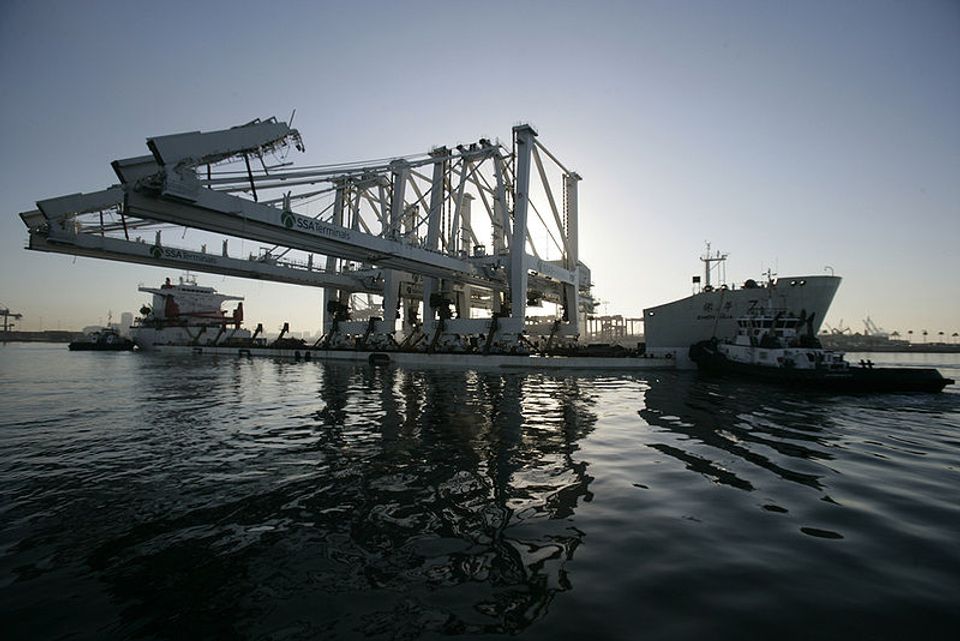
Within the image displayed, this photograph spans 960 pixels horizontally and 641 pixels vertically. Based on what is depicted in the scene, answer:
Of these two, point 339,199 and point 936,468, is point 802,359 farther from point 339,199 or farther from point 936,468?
point 339,199

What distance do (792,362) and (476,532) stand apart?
23976mm

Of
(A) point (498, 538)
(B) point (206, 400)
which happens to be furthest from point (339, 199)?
(A) point (498, 538)

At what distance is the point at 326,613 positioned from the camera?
3.16m

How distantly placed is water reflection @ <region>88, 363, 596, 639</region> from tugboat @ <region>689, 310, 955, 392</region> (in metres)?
18.0

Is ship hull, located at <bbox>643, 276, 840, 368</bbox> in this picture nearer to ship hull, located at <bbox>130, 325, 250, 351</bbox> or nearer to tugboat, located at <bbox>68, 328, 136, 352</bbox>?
ship hull, located at <bbox>130, 325, 250, 351</bbox>

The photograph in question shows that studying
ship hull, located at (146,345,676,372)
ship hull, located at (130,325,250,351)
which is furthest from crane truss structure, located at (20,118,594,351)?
ship hull, located at (130,325,250,351)

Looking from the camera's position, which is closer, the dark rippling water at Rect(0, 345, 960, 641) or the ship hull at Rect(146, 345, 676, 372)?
the dark rippling water at Rect(0, 345, 960, 641)

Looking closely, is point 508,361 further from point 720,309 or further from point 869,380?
point 869,380

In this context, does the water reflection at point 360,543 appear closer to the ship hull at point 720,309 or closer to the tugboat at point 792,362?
the tugboat at point 792,362

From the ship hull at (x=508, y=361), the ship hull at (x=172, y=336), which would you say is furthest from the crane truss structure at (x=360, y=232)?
the ship hull at (x=172, y=336)

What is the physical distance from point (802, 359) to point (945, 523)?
2027 cm

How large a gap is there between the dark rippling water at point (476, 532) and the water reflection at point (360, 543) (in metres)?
0.03

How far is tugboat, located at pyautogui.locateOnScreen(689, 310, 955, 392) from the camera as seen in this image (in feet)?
62.2

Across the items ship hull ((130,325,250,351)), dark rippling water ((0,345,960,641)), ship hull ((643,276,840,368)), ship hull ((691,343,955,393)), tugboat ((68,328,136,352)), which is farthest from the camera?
ship hull ((130,325,250,351))
